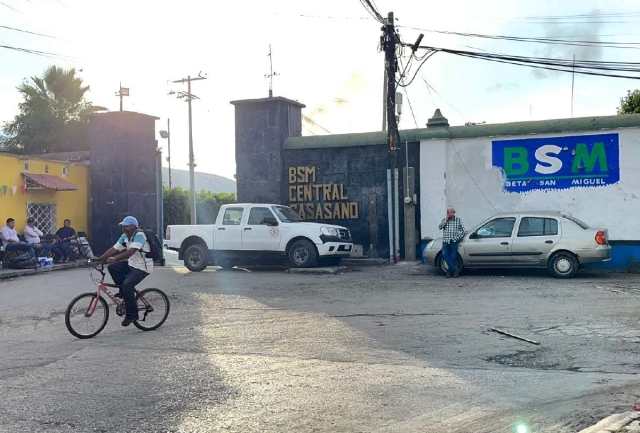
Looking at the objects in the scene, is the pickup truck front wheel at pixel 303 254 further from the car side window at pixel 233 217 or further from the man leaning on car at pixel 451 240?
the man leaning on car at pixel 451 240

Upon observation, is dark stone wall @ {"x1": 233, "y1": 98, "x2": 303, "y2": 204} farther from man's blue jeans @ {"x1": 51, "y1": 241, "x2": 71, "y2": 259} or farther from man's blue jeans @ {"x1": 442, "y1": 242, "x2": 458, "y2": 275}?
man's blue jeans @ {"x1": 442, "y1": 242, "x2": 458, "y2": 275}

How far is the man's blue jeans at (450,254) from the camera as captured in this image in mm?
15695

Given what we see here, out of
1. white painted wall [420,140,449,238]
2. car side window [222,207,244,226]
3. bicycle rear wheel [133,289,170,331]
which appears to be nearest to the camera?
bicycle rear wheel [133,289,170,331]

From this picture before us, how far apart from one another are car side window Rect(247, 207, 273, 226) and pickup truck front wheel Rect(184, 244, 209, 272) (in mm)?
1417

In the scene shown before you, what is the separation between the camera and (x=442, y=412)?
564cm

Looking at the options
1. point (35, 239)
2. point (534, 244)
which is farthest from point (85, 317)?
point (35, 239)

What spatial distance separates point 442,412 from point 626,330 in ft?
14.6

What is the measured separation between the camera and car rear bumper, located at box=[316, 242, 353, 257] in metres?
17.1

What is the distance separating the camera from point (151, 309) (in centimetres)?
991

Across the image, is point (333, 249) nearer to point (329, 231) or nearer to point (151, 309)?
point (329, 231)

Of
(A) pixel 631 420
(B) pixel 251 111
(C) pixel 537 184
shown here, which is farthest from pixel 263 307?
(B) pixel 251 111

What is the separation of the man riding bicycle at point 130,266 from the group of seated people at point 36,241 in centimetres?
1028

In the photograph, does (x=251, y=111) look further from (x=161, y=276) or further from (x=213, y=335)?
(x=213, y=335)

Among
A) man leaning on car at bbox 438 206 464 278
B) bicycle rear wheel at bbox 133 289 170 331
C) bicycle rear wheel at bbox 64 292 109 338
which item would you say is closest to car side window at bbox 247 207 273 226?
man leaning on car at bbox 438 206 464 278
